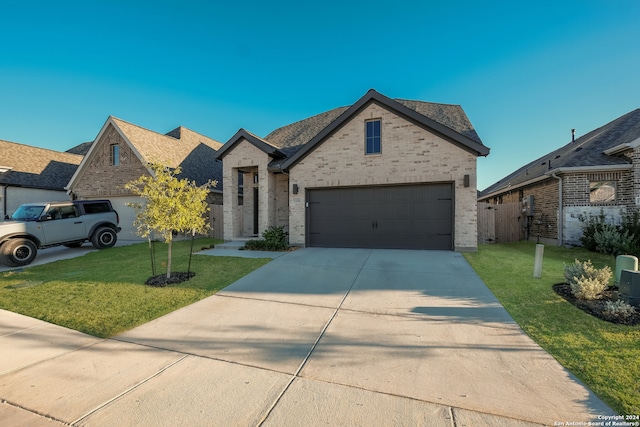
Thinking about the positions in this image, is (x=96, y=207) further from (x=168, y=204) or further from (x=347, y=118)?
(x=347, y=118)

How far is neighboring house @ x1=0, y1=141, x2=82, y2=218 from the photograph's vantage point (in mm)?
16328

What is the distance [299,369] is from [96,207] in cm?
1329

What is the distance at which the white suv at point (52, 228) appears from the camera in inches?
356

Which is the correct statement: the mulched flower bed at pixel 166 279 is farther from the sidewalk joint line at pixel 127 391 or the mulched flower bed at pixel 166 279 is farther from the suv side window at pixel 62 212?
the suv side window at pixel 62 212

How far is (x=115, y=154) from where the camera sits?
53.1ft

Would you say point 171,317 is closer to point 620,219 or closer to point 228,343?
point 228,343

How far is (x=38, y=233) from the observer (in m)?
9.80

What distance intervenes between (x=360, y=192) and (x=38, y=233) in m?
12.0

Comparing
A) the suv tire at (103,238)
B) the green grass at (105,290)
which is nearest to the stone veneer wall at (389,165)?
the green grass at (105,290)

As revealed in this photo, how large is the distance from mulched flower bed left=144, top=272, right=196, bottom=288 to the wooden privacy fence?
12.9m

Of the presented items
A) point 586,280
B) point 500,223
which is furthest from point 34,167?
point 500,223

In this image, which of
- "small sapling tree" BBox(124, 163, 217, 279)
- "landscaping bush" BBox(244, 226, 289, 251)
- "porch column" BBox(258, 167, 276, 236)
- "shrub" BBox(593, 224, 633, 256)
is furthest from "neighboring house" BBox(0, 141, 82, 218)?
"shrub" BBox(593, 224, 633, 256)

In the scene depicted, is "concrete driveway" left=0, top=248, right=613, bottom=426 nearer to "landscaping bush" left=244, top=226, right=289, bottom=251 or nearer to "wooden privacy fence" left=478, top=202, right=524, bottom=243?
"landscaping bush" left=244, top=226, right=289, bottom=251

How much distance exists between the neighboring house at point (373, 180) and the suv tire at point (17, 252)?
6608 mm
